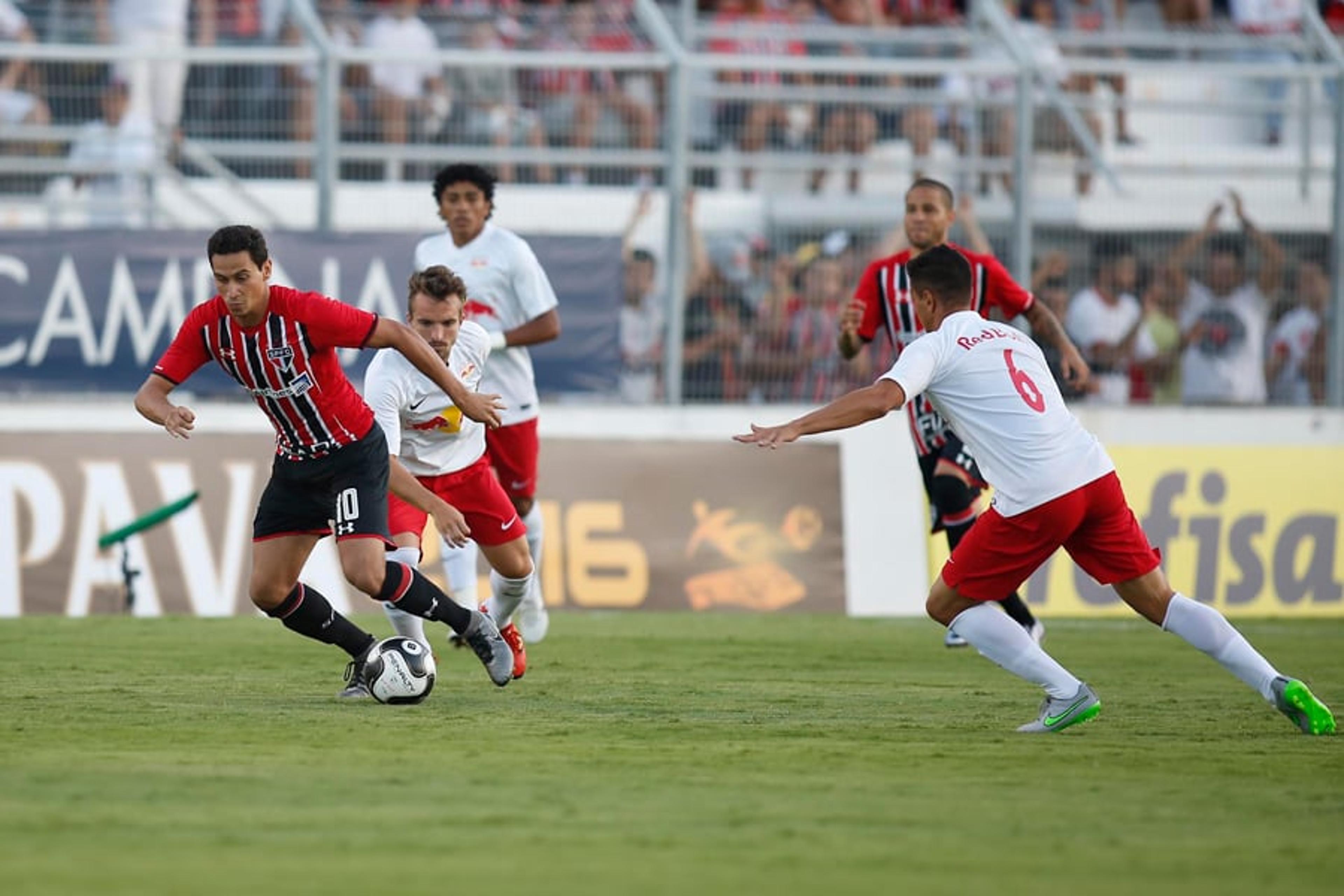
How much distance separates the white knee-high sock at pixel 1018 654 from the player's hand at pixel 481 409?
6.89 ft

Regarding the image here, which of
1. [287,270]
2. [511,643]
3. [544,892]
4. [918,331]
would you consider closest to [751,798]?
[544,892]

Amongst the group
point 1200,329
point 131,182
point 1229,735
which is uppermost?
point 131,182

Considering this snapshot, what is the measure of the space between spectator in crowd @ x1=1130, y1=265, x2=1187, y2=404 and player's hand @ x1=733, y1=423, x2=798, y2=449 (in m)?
9.43

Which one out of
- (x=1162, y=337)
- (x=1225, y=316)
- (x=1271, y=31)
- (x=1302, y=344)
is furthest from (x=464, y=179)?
(x=1271, y=31)

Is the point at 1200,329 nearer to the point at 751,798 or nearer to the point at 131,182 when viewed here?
the point at 131,182

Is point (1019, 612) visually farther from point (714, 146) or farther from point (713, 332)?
point (714, 146)

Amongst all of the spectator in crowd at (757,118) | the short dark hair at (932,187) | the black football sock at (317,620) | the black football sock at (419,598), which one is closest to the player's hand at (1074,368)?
the short dark hair at (932,187)

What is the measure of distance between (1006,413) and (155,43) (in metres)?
10.7

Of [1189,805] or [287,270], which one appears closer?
[1189,805]

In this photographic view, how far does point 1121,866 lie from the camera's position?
5.62 meters

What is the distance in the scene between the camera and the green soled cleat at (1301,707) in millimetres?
8281

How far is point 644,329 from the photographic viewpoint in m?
16.1

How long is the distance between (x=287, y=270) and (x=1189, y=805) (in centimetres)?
1036

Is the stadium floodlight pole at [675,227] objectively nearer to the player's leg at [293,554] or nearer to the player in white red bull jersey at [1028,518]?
the player's leg at [293,554]
